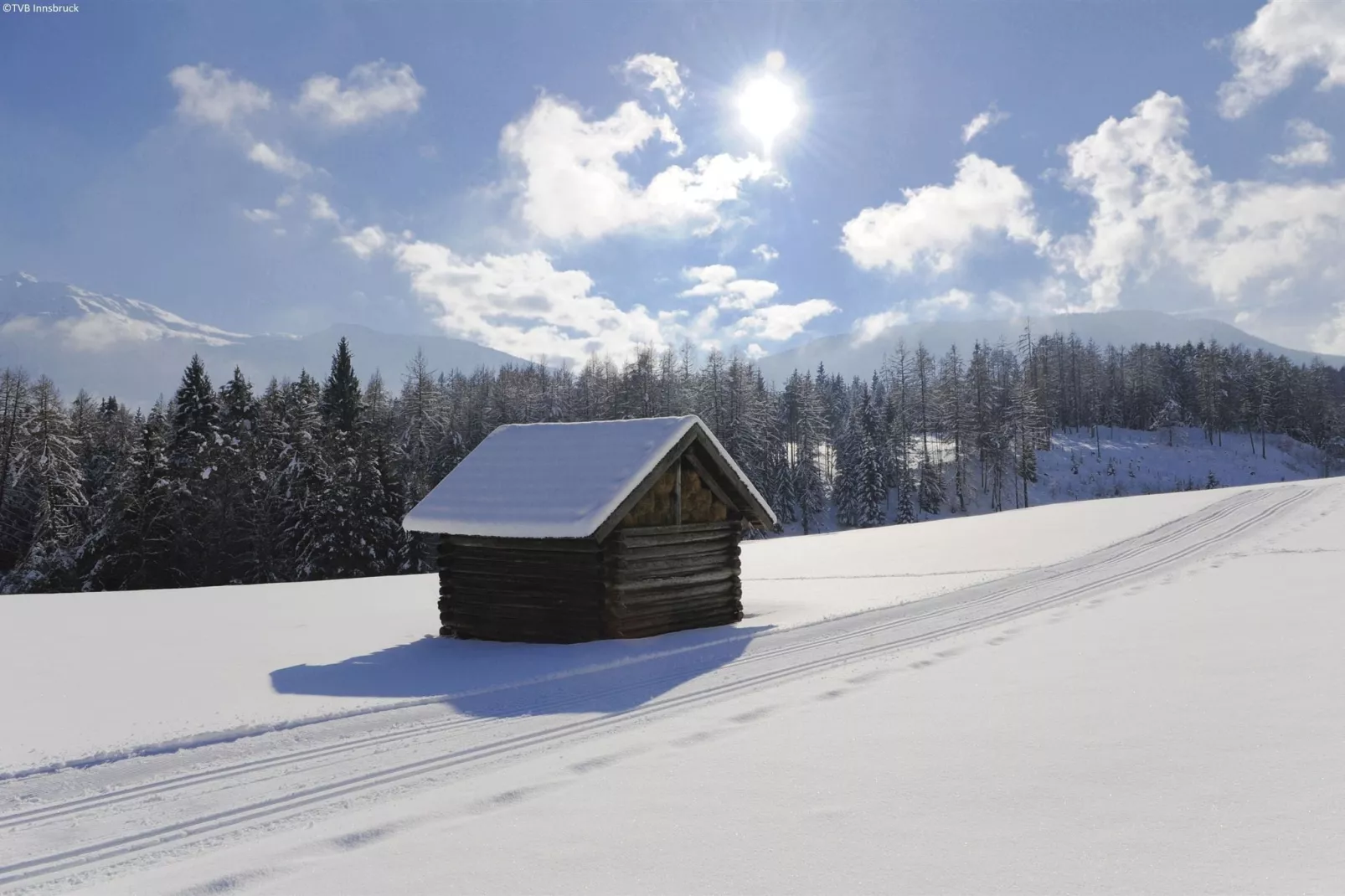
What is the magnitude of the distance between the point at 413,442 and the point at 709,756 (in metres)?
57.3

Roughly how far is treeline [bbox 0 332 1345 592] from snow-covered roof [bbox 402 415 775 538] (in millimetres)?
29680

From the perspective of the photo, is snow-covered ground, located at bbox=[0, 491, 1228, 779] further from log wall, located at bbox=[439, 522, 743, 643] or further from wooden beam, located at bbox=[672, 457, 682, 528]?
wooden beam, located at bbox=[672, 457, 682, 528]

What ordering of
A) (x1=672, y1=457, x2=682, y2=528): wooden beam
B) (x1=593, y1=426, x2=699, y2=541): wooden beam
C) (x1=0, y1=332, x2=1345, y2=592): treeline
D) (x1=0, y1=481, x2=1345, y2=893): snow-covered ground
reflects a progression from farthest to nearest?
(x1=0, y1=332, x2=1345, y2=592): treeline → (x1=672, y1=457, x2=682, y2=528): wooden beam → (x1=593, y1=426, x2=699, y2=541): wooden beam → (x1=0, y1=481, x2=1345, y2=893): snow-covered ground

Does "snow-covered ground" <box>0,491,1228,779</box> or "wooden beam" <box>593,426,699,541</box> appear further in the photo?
"wooden beam" <box>593,426,699,541</box>

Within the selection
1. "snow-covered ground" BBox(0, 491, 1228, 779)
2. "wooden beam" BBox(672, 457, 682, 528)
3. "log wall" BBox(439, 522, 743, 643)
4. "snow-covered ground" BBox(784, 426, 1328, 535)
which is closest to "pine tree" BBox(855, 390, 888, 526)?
"snow-covered ground" BBox(784, 426, 1328, 535)

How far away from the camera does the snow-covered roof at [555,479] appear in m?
13.6

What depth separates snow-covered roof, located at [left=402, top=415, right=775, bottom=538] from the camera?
13625 mm

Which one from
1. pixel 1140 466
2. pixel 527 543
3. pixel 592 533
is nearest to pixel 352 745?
pixel 592 533

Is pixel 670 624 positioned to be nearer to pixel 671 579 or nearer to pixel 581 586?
pixel 671 579

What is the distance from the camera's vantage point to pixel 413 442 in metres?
60.6

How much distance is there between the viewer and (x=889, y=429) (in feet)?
254

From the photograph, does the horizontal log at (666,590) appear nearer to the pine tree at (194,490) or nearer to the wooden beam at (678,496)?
the wooden beam at (678,496)

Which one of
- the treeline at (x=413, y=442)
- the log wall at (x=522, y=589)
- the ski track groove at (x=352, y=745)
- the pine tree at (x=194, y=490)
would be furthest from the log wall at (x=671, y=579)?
the pine tree at (x=194, y=490)

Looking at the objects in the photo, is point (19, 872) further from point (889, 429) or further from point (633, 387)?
point (889, 429)
